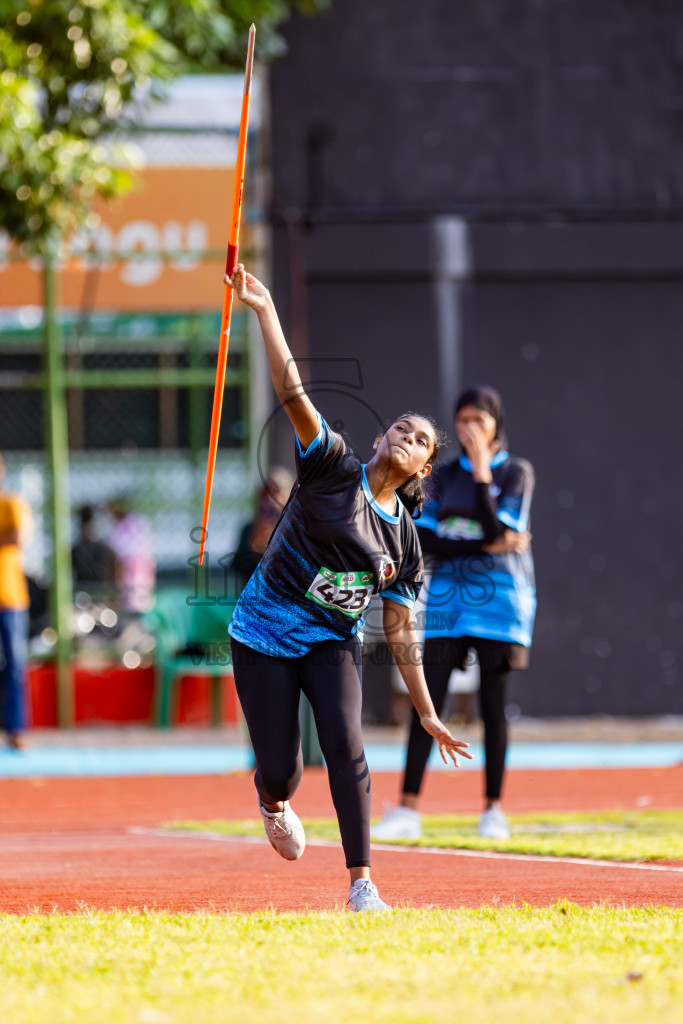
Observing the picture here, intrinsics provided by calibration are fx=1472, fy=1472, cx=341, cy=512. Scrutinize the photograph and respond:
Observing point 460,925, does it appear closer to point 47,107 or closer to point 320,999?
point 320,999

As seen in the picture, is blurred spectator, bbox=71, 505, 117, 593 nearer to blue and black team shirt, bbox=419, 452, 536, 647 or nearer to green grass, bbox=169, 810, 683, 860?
green grass, bbox=169, 810, 683, 860

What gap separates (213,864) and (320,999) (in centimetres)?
305

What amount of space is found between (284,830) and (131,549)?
34.5ft

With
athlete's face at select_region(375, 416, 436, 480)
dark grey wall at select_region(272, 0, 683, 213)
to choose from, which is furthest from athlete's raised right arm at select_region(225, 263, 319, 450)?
dark grey wall at select_region(272, 0, 683, 213)

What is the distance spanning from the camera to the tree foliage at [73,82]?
994 centimetres

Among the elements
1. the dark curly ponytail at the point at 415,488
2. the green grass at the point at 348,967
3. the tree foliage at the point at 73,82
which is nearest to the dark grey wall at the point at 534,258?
the tree foliage at the point at 73,82

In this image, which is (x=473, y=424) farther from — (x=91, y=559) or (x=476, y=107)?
(x=91, y=559)

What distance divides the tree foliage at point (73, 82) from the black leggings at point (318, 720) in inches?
229

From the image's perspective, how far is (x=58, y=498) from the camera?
1284cm

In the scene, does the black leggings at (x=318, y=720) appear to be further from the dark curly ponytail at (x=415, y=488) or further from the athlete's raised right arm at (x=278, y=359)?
the athlete's raised right arm at (x=278, y=359)

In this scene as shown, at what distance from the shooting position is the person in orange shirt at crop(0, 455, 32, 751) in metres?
11.1

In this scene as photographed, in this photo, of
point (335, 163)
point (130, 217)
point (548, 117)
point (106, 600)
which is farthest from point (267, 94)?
point (106, 600)

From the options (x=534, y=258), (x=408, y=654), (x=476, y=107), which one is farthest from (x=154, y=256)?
(x=408, y=654)

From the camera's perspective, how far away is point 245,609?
5.08 meters
